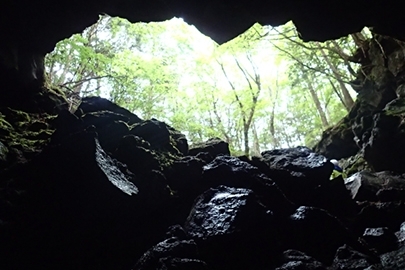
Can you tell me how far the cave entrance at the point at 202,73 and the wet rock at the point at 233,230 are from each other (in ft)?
29.2

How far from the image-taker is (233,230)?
651cm

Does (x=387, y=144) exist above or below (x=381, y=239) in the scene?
above

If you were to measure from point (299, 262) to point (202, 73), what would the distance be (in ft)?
63.9

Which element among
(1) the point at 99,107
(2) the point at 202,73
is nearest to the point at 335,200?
(1) the point at 99,107

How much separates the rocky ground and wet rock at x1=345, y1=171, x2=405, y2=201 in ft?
1.52

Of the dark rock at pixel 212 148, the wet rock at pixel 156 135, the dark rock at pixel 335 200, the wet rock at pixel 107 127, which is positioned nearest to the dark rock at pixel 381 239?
the dark rock at pixel 335 200

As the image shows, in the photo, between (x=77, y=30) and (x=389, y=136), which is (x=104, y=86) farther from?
(x=389, y=136)

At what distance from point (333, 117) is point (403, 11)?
2025 cm

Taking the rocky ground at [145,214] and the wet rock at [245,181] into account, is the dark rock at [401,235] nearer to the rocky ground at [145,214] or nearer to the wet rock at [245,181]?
the rocky ground at [145,214]

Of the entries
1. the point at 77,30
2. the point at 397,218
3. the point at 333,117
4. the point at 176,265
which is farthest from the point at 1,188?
the point at 333,117

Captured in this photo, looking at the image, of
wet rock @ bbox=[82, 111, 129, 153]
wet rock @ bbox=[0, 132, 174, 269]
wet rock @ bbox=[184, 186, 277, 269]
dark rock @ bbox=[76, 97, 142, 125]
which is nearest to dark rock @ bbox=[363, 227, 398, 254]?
wet rock @ bbox=[184, 186, 277, 269]

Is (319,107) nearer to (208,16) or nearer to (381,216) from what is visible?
(208,16)

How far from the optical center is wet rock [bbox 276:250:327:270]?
5.96 meters

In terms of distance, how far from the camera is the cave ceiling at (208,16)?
9.25m
